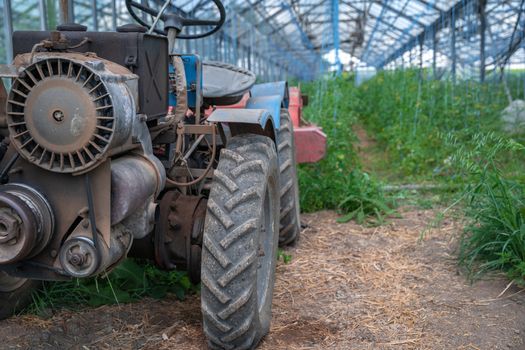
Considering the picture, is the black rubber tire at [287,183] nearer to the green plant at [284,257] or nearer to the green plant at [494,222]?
the green plant at [284,257]

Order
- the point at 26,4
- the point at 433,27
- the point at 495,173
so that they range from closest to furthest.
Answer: the point at 495,173 < the point at 26,4 < the point at 433,27

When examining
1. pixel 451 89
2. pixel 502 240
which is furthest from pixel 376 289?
pixel 451 89

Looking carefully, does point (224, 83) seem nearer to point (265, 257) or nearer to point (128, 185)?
point (265, 257)

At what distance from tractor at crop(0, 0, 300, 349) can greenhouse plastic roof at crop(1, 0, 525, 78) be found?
169 inches

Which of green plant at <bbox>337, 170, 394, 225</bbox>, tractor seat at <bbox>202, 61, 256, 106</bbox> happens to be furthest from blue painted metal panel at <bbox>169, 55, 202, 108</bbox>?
green plant at <bbox>337, 170, 394, 225</bbox>

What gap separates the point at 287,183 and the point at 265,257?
118 cm

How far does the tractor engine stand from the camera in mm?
2209

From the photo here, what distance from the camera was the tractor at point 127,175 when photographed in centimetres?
223

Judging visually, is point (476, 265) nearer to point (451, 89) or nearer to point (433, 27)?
point (451, 89)

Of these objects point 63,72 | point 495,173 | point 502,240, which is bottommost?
point 502,240

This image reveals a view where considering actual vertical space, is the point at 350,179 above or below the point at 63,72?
below

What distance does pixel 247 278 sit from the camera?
266cm

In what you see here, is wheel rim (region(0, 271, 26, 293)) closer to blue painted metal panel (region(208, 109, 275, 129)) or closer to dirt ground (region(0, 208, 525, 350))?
dirt ground (region(0, 208, 525, 350))

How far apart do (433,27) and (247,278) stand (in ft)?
56.7
